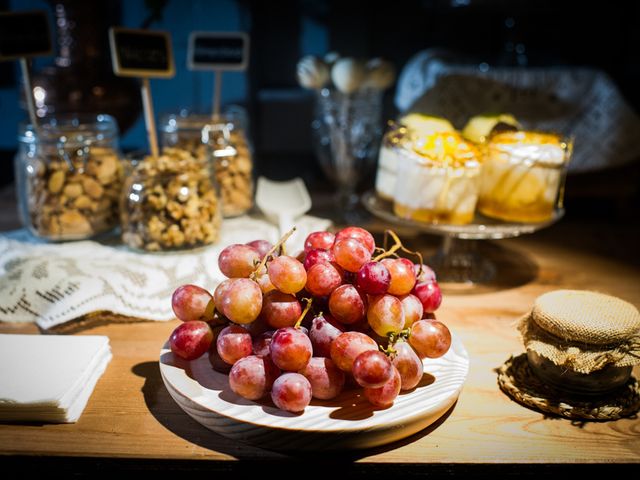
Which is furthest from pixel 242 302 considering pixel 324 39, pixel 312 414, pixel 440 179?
pixel 324 39

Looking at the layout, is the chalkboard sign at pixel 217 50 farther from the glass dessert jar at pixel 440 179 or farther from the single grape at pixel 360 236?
the single grape at pixel 360 236

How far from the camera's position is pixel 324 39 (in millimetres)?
2623

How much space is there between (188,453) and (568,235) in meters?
1.19

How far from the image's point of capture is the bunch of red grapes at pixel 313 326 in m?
0.64

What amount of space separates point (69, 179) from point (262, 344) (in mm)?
619

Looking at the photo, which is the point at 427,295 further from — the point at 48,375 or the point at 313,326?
the point at 48,375

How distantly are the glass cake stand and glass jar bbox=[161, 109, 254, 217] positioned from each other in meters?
0.30

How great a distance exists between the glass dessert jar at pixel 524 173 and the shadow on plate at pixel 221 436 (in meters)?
0.51

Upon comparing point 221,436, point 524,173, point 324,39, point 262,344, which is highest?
point 324,39

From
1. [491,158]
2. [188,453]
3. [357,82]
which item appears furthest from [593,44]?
[188,453]

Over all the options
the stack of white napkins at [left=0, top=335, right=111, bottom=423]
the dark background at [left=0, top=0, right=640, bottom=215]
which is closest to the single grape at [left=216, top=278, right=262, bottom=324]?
the stack of white napkins at [left=0, top=335, right=111, bottom=423]

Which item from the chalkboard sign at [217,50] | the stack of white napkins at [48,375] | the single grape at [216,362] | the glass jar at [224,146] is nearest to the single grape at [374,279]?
the single grape at [216,362]

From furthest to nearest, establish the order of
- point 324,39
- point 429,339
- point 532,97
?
point 324,39
point 532,97
point 429,339

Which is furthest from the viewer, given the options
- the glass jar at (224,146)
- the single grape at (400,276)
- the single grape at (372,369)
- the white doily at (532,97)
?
the white doily at (532,97)
